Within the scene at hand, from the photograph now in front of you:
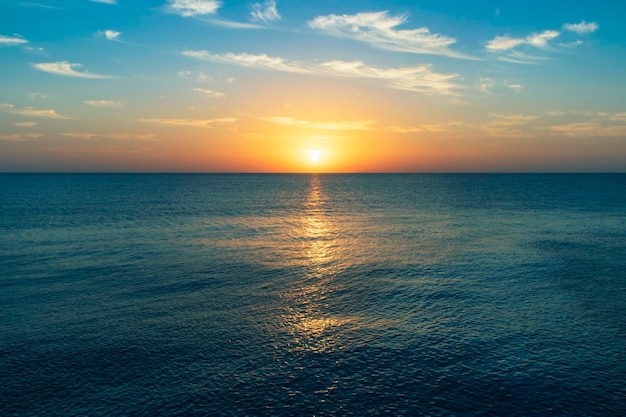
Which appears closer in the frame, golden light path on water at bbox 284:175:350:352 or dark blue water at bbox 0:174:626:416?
dark blue water at bbox 0:174:626:416

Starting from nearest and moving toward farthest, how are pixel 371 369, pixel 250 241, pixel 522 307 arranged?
pixel 371 369, pixel 522 307, pixel 250 241

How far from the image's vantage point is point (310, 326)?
50.2 m

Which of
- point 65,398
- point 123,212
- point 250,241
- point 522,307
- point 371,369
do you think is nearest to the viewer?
point 65,398

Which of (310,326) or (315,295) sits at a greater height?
(315,295)

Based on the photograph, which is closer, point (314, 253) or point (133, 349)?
point (133, 349)

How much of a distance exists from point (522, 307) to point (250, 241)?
213 feet

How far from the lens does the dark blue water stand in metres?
35.0

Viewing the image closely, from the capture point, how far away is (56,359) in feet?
132

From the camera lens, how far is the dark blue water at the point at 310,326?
115 ft

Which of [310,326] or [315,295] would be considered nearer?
[310,326]

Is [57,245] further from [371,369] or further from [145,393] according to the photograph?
[371,369]

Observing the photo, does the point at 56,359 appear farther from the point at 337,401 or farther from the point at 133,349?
the point at 337,401

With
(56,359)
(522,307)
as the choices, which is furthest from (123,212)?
(522,307)

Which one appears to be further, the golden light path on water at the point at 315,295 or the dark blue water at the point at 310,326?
the golden light path on water at the point at 315,295
